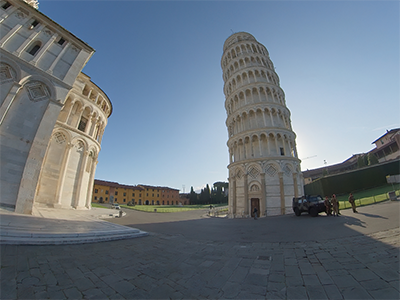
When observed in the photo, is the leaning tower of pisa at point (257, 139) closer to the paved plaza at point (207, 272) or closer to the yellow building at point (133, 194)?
the paved plaza at point (207, 272)

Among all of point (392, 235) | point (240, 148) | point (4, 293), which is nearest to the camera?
point (4, 293)

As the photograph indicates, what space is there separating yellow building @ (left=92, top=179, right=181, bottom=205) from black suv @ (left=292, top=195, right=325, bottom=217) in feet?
218

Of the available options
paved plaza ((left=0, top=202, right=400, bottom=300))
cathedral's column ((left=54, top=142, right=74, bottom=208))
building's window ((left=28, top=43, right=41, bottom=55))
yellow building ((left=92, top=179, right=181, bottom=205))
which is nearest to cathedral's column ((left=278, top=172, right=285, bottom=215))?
paved plaza ((left=0, top=202, right=400, bottom=300))

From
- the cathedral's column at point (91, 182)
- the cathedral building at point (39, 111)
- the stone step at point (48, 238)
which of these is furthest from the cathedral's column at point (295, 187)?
the cathedral's column at point (91, 182)

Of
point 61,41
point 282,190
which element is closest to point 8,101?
point 61,41

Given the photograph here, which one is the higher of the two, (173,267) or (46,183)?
(46,183)

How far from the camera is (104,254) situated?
16.0 ft

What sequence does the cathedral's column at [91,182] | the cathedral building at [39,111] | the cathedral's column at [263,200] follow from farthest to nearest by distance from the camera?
the cathedral's column at [91,182]
the cathedral's column at [263,200]
the cathedral building at [39,111]

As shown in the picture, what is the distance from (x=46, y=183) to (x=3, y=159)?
7932 mm

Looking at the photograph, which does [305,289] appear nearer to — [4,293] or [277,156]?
[4,293]

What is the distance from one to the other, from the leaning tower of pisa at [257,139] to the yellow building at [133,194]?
Result: 57945mm

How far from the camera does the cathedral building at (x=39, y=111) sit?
1109 centimetres

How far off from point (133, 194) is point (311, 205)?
245 ft

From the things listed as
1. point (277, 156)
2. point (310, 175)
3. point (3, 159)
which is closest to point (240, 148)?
point (277, 156)
